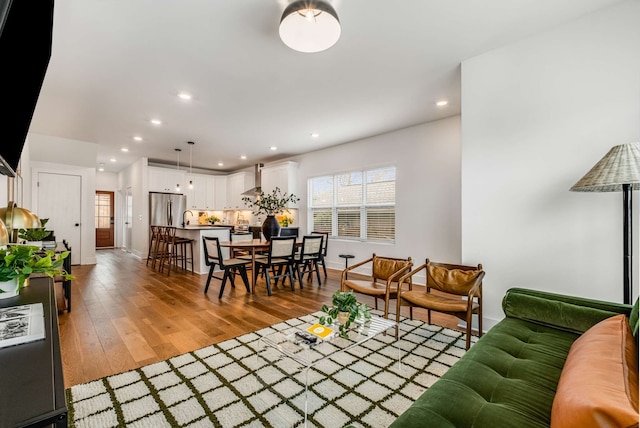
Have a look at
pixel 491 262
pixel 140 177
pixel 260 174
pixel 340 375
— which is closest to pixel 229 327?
pixel 340 375

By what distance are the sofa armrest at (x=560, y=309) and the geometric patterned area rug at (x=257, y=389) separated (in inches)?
26.7

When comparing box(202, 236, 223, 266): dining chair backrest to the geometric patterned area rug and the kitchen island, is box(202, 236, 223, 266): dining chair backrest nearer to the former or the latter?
the kitchen island

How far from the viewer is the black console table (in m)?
0.60

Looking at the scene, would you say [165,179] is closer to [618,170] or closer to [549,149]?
[549,149]

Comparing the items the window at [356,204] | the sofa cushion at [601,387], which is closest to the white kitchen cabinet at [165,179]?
the window at [356,204]

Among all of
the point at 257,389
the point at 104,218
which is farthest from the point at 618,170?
the point at 104,218

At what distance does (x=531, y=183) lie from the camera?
2619 millimetres

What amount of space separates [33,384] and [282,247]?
3684 mm

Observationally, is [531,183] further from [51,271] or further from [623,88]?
[51,271]

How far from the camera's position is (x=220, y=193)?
9469 millimetres

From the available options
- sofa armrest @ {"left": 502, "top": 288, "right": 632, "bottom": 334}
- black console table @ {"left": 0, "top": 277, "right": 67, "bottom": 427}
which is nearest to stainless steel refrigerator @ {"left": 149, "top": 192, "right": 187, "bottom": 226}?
black console table @ {"left": 0, "top": 277, "right": 67, "bottom": 427}

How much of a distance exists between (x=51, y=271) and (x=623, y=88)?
3.90m

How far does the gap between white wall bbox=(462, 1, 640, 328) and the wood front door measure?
1164 centimetres

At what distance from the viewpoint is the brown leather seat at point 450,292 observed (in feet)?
7.97
